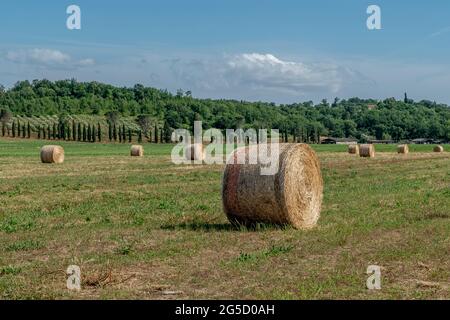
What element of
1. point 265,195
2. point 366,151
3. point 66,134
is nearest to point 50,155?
point 366,151

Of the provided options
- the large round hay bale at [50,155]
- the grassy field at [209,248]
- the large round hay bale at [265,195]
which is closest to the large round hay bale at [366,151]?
the large round hay bale at [50,155]

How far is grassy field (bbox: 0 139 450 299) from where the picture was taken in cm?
915

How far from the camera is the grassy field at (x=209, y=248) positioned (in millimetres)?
9148

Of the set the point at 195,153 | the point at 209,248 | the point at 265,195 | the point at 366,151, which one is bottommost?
the point at 209,248

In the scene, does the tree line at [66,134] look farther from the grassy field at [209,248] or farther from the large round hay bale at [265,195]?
the large round hay bale at [265,195]

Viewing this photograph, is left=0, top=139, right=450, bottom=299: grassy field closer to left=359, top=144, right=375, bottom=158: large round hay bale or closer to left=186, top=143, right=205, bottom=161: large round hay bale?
left=186, top=143, right=205, bottom=161: large round hay bale

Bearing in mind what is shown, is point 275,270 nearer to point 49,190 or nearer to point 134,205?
point 134,205

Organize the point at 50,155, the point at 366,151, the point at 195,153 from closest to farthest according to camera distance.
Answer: the point at 50,155, the point at 195,153, the point at 366,151

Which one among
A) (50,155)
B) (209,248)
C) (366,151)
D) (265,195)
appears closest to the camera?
(209,248)

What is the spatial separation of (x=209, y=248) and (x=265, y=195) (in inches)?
103

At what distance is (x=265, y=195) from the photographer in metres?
14.4

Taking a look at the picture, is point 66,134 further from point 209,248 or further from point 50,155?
point 209,248

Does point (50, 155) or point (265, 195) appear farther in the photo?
point (50, 155)

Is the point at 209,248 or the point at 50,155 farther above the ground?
the point at 50,155
